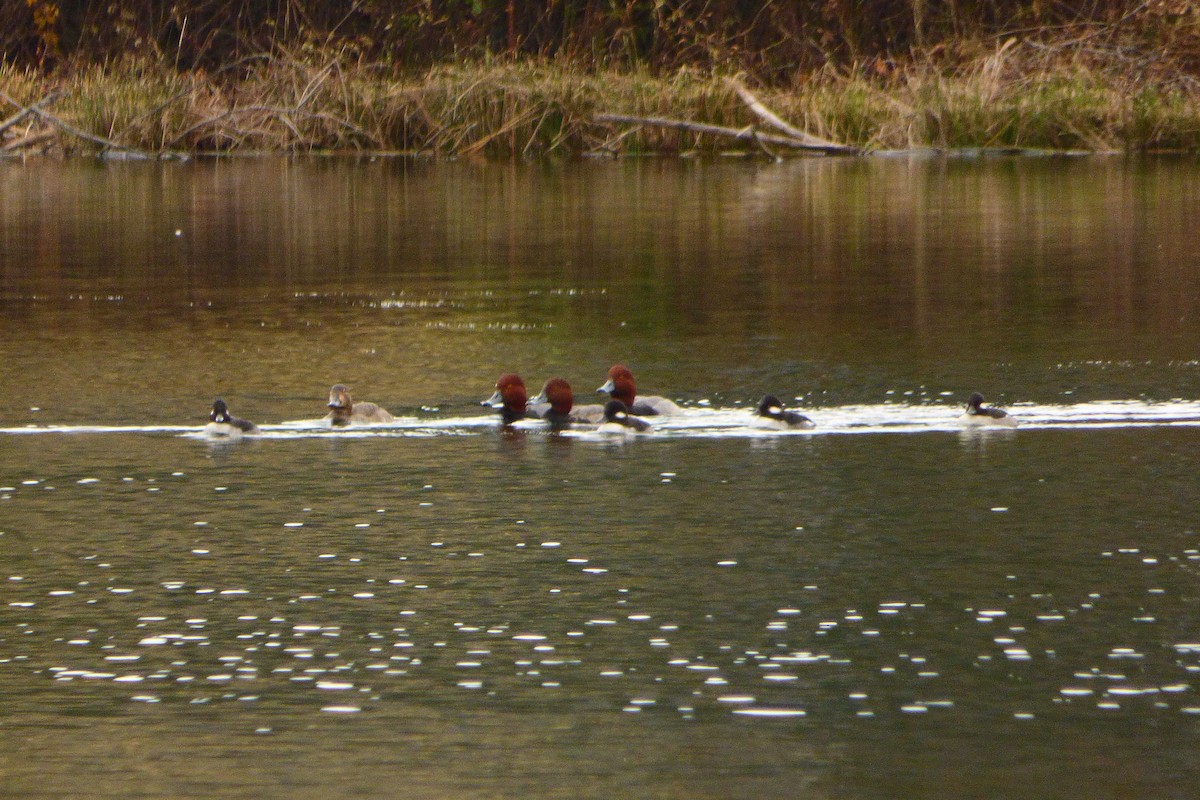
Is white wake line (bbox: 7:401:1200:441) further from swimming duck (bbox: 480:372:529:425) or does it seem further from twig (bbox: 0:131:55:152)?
Result: twig (bbox: 0:131:55:152)

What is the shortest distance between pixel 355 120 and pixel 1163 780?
32900mm

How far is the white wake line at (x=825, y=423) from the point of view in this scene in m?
10.7

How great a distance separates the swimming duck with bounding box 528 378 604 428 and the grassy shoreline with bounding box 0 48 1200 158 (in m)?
22.3

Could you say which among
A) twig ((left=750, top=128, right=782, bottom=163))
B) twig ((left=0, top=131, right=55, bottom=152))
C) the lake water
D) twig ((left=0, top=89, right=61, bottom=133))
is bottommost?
the lake water

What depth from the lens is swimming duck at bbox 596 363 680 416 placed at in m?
11.2

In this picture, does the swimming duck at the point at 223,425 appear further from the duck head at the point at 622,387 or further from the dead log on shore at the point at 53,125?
the dead log on shore at the point at 53,125

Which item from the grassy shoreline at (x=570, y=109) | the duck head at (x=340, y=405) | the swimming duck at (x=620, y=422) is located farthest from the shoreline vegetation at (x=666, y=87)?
the duck head at (x=340, y=405)

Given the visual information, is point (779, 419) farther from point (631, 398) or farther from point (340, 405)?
point (340, 405)

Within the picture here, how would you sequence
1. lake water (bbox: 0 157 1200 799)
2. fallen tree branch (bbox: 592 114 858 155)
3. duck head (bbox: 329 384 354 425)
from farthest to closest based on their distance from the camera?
fallen tree branch (bbox: 592 114 858 155), duck head (bbox: 329 384 354 425), lake water (bbox: 0 157 1200 799)

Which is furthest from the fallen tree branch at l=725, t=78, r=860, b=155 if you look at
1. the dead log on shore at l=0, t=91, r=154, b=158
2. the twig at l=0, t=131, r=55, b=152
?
the twig at l=0, t=131, r=55, b=152

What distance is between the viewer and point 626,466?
9984 mm

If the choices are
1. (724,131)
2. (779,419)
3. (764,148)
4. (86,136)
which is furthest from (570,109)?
(779,419)

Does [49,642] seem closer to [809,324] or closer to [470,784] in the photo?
[470,784]

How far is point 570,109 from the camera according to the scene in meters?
36.3
